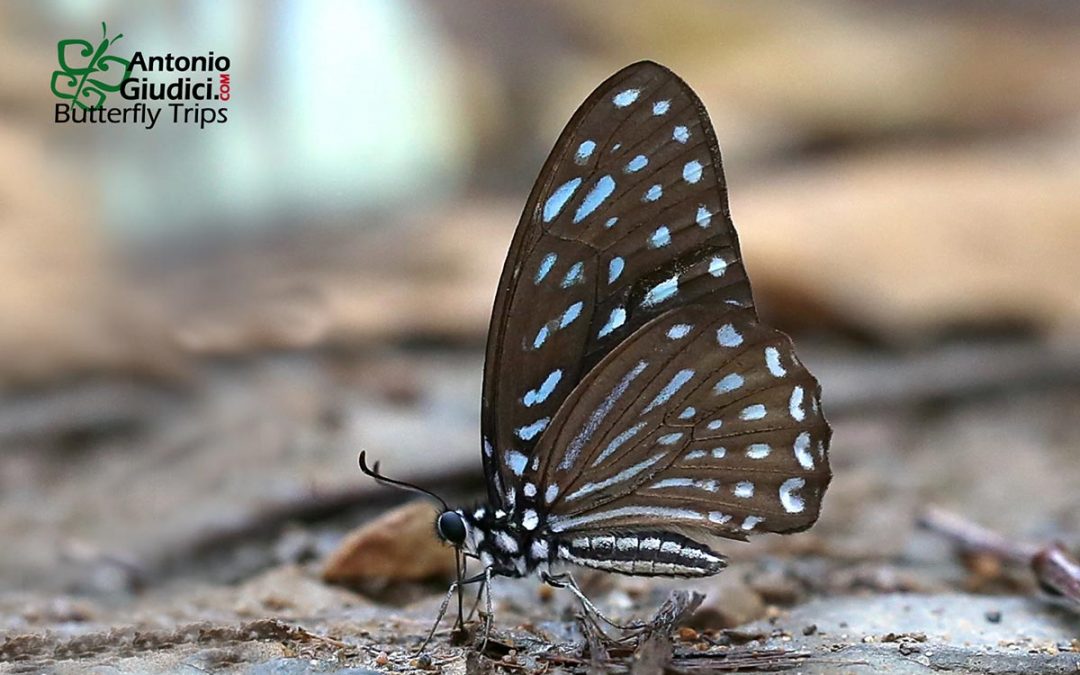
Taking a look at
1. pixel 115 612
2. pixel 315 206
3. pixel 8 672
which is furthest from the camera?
pixel 315 206

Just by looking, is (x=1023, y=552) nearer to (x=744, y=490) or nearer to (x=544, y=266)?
(x=744, y=490)

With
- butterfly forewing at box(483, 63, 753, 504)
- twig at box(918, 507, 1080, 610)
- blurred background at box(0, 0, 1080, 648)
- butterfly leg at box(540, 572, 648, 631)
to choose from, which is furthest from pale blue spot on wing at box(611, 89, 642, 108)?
blurred background at box(0, 0, 1080, 648)

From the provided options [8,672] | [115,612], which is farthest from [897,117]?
[8,672]

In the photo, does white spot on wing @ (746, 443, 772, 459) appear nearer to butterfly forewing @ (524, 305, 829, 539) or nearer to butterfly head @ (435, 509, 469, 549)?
butterfly forewing @ (524, 305, 829, 539)

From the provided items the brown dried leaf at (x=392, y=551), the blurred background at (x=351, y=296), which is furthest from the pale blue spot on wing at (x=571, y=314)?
the blurred background at (x=351, y=296)

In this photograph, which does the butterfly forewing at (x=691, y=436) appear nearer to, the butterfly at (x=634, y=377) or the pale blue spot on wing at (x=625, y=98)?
the butterfly at (x=634, y=377)

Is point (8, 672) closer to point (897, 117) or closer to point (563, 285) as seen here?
point (563, 285)

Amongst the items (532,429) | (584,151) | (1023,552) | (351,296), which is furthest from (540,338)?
(351,296)
